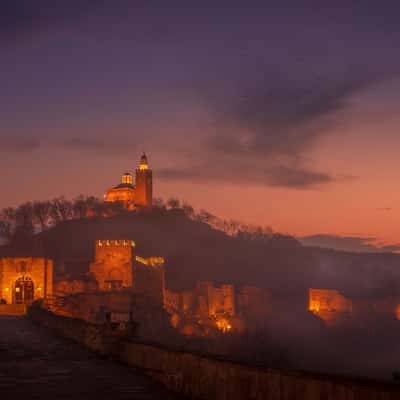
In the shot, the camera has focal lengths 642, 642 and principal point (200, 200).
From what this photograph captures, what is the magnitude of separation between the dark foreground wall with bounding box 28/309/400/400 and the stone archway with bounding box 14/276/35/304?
45.9 meters

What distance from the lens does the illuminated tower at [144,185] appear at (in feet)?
507

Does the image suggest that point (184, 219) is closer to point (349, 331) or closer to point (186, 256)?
point (186, 256)

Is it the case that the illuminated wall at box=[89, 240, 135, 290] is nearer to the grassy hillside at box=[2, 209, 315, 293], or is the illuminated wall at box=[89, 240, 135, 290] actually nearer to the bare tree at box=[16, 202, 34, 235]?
the grassy hillside at box=[2, 209, 315, 293]

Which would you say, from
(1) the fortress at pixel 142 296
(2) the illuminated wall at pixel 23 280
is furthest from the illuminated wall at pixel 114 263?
(2) the illuminated wall at pixel 23 280

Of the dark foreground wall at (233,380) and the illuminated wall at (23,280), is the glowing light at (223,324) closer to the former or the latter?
the illuminated wall at (23,280)

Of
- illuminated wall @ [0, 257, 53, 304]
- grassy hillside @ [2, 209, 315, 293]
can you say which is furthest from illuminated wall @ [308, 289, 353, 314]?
illuminated wall @ [0, 257, 53, 304]

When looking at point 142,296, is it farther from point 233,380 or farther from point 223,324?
point 233,380

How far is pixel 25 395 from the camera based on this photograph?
10141 millimetres

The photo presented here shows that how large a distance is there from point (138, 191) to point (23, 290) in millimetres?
97944

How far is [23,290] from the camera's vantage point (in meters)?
59.5

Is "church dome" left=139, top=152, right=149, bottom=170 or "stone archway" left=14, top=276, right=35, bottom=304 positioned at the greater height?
"church dome" left=139, top=152, right=149, bottom=170

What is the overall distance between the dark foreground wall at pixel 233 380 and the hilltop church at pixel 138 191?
14013 centimetres

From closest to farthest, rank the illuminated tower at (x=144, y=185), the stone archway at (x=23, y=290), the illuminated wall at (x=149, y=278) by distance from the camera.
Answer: the stone archway at (x=23, y=290) → the illuminated wall at (x=149, y=278) → the illuminated tower at (x=144, y=185)

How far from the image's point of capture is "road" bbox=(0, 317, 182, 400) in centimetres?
1039
